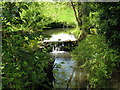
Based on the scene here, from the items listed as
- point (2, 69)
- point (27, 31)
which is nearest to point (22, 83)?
point (2, 69)

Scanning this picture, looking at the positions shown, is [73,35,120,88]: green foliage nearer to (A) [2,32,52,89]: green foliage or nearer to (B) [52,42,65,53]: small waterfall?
(A) [2,32,52,89]: green foliage

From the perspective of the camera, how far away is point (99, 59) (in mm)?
4871

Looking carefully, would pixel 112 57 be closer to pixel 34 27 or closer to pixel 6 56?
pixel 34 27

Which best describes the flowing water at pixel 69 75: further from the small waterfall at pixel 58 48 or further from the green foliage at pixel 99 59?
the small waterfall at pixel 58 48

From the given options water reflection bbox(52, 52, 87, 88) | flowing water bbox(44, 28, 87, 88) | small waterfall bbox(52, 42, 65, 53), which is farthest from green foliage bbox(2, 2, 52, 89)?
small waterfall bbox(52, 42, 65, 53)

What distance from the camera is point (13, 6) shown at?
3406 millimetres

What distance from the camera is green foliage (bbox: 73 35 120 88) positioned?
4.78 m

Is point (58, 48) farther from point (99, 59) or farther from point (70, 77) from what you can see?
point (99, 59)

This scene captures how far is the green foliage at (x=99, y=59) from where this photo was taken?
4777 mm

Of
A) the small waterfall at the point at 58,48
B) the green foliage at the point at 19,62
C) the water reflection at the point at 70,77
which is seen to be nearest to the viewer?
the green foliage at the point at 19,62

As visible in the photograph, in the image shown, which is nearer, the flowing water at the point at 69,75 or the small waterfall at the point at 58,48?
the flowing water at the point at 69,75

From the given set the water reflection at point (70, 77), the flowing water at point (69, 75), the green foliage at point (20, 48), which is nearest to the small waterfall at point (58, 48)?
the flowing water at point (69, 75)

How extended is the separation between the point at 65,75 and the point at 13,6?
11.7ft

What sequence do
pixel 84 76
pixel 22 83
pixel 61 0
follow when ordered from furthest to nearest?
pixel 61 0
pixel 84 76
pixel 22 83
